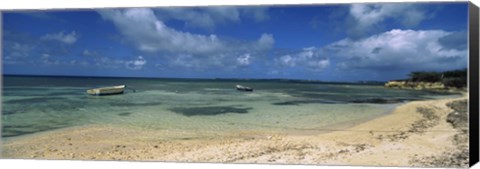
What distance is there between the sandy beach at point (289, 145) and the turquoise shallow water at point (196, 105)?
114mm

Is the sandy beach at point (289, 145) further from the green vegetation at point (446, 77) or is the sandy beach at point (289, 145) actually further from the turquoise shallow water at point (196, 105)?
the green vegetation at point (446, 77)

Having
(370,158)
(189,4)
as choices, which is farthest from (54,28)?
(370,158)

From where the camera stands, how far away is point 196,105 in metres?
6.93

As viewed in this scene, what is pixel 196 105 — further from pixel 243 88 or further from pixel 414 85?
pixel 414 85

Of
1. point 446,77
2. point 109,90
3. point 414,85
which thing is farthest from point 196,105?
point 446,77

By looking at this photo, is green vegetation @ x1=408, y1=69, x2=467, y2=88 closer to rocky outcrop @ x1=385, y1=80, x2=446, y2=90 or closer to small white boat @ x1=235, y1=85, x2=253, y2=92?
rocky outcrop @ x1=385, y1=80, x2=446, y2=90

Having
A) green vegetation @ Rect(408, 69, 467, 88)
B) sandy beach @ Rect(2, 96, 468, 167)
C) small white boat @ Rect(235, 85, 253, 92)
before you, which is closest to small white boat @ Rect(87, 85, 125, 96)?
sandy beach @ Rect(2, 96, 468, 167)

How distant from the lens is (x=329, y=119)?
259 inches

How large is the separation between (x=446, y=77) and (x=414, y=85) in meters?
0.40

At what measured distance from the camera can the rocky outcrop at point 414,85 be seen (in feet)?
20.4

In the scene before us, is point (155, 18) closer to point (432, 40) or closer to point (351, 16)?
point (351, 16)

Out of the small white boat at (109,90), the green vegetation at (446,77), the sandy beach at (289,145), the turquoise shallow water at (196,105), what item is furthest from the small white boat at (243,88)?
the green vegetation at (446,77)

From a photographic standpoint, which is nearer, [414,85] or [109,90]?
[414,85]

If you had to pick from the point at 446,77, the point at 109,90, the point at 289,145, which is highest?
the point at 446,77
